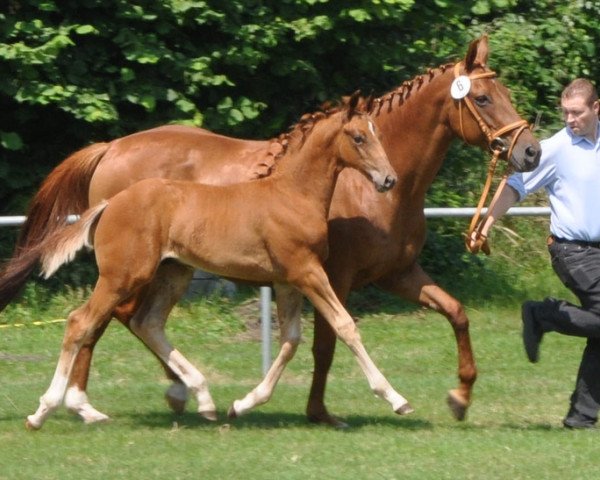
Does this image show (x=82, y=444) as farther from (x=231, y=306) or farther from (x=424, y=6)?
(x=424, y=6)

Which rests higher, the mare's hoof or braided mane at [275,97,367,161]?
braided mane at [275,97,367,161]

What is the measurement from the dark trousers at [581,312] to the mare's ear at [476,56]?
1.13m

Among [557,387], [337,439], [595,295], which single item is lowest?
[557,387]

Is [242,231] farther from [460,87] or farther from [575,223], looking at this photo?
[575,223]

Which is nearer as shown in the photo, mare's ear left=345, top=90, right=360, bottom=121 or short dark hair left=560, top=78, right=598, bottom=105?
short dark hair left=560, top=78, right=598, bottom=105

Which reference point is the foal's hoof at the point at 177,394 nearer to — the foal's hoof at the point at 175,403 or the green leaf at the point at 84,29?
the foal's hoof at the point at 175,403

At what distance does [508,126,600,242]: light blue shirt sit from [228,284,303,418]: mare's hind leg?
157 centimetres

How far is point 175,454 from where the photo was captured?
693cm

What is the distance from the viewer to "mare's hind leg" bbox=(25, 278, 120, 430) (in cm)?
752

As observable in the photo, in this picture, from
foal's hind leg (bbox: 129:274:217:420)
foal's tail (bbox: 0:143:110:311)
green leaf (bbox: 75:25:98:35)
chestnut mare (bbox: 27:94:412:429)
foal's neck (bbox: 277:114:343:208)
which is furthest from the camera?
green leaf (bbox: 75:25:98:35)

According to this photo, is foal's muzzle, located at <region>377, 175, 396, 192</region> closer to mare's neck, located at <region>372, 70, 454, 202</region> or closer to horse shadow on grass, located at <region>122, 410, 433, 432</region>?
mare's neck, located at <region>372, 70, 454, 202</region>

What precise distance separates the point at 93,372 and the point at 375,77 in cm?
417

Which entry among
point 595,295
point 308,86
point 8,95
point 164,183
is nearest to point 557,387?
point 595,295

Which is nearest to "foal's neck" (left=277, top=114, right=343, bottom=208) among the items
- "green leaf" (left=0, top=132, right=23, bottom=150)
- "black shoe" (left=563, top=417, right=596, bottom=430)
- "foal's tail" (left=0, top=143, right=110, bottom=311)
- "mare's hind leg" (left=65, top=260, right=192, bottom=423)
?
"mare's hind leg" (left=65, top=260, right=192, bottom=423)
